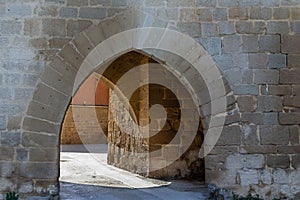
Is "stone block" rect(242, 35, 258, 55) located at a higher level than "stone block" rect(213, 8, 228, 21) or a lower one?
lower

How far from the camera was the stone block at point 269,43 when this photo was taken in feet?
13.0

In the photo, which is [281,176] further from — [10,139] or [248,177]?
[10,139]

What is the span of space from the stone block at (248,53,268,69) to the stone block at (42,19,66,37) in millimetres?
1937

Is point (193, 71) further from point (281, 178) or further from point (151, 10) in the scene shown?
point (281, 178)

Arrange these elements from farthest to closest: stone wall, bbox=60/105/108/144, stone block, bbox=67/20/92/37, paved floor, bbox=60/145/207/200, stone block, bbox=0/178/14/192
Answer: stone wall, bbox=60/105/108/144 < paved floor, bbox=60/145/207/200 < stone block, bbox=67/20/92/37 < stone block, bbox=0/178/14/192

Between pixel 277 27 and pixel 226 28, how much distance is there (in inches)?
21.5

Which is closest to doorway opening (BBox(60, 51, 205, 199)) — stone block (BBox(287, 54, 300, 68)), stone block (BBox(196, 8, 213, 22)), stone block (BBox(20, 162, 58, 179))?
stone block (BBox(20, 162, 58, 179))

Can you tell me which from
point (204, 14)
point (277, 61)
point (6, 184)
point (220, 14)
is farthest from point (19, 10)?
point (277, 61)

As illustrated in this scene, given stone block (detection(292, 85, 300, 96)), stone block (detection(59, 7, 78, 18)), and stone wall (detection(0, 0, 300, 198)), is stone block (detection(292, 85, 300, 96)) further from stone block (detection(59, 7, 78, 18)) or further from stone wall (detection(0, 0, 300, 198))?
stone block (detection(59, 7, 78, 18))

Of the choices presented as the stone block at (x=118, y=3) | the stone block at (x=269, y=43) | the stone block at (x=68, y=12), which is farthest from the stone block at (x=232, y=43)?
the stone block at (x=68, y=12)

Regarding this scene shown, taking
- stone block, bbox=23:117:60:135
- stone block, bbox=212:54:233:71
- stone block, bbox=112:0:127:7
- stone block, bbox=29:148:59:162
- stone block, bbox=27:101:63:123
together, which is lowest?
stone block, bbox=29:148:59:162

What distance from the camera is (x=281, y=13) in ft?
13.2

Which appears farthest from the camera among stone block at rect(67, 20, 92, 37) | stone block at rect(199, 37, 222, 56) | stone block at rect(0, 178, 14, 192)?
stone block at rect(199, 37, 222, 56)

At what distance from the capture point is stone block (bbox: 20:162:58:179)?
3648mm
